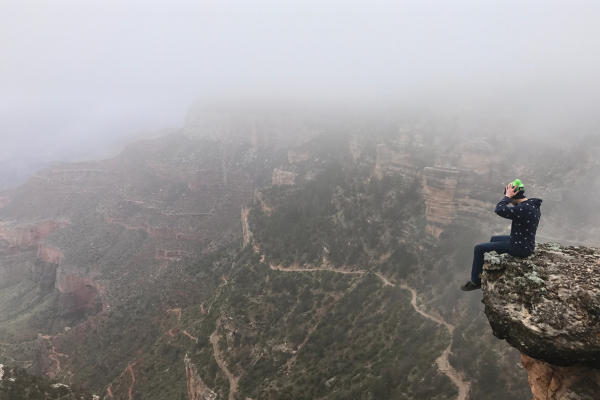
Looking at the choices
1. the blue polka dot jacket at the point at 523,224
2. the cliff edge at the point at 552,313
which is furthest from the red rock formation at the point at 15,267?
the blue polka dot jacket at the point at 523,224

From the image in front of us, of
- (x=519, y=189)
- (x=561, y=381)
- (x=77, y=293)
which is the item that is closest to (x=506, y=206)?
(x=519, y=189)

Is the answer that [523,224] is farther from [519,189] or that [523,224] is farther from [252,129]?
[252,129]

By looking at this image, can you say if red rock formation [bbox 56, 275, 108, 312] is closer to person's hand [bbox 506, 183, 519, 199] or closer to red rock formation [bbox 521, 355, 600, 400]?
red rock formation [bbox 521, 355, 600, 400]

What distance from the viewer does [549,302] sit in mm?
8523

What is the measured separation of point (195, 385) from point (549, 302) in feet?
116

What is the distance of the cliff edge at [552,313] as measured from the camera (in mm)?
8031

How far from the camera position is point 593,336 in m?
7.81

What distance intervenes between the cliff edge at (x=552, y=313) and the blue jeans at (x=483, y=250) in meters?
0.38

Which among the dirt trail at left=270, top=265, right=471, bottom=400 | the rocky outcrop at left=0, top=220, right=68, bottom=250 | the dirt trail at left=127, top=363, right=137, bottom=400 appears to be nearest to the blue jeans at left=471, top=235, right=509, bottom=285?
the dirt trail at left=270, top=265, right=471, bottom=400

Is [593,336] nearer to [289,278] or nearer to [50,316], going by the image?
[289,278]

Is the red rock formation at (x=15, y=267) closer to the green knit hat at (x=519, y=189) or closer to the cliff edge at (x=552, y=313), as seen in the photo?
the cliff edge at (x=552, y=313)

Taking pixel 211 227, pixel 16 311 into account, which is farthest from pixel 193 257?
pixel 16 311

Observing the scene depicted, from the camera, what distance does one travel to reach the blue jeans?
10.1 m

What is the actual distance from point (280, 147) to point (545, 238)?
7211 centimetres
